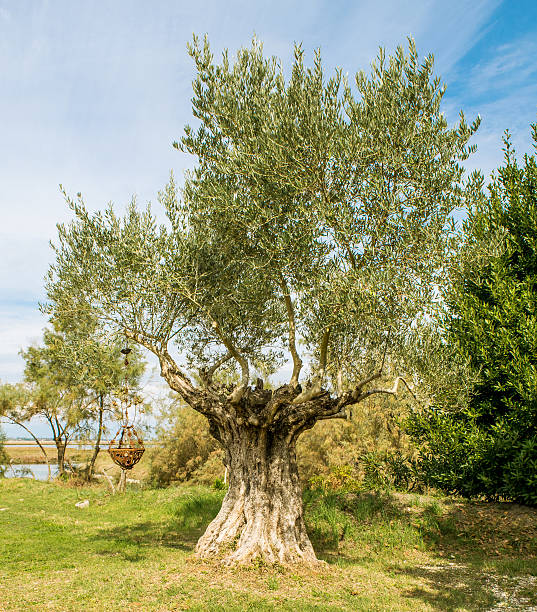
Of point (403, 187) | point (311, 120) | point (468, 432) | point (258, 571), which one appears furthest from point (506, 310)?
point (258, 571)

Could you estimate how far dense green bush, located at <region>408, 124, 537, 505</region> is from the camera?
11.6m

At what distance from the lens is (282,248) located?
10086mm

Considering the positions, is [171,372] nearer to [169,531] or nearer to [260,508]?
[260,508]

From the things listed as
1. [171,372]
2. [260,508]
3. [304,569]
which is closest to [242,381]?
[171,372]

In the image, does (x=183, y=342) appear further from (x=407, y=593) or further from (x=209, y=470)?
(x=209, y=470)

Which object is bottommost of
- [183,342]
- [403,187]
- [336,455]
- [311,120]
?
[336,455]

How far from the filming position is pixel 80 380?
452 inches

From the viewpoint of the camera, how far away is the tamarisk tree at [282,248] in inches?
393

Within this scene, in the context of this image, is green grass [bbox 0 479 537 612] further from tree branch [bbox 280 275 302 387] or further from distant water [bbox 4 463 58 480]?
distant water [bbox 4 463 58 480]

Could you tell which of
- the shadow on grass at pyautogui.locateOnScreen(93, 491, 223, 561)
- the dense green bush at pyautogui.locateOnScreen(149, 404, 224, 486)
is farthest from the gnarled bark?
the dense green bush at pyautogui.locateOnScreen(149, 404, 224, 486)

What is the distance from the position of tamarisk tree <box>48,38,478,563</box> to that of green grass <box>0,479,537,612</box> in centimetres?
140

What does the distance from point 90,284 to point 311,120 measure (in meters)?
6.35

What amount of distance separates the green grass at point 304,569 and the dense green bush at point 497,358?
1265mm

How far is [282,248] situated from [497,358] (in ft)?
21.2
